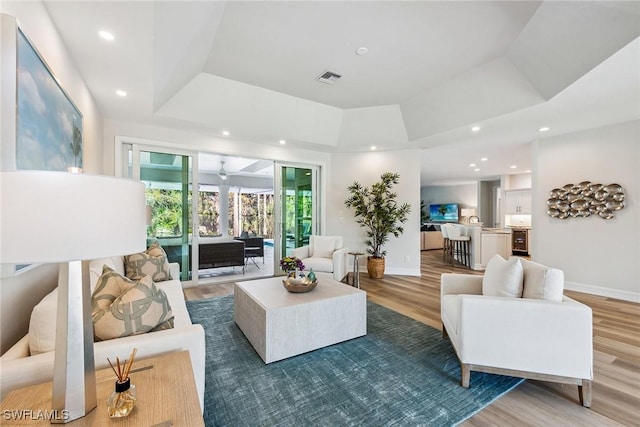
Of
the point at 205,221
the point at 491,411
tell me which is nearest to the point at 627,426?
the point at 491,411

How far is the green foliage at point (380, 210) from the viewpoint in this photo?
5.39m

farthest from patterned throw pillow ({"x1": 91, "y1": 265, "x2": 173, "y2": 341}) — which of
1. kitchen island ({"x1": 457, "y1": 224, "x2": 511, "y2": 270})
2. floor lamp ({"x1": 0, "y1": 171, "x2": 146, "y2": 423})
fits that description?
kitchen island ({"x1": 457, "y1": 224, "x2": 511, "y2": 270})

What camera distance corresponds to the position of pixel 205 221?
9.64 metres

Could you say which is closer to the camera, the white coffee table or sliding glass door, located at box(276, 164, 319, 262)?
the white coffee table

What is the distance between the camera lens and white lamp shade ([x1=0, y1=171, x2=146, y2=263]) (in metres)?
0.73

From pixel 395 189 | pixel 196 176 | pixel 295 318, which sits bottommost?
pixel 295 318

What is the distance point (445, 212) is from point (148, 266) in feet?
39.6

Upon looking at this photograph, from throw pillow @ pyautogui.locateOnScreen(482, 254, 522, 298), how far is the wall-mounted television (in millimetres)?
10854

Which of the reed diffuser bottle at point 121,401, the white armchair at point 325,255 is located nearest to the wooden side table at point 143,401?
the reed diffuser bottle at point 121,401

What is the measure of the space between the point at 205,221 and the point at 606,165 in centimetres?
1009

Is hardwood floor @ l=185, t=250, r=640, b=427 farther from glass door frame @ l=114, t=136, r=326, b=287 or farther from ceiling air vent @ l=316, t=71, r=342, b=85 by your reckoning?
ceiling air vent @ l=316, t=71, r=342, b=85

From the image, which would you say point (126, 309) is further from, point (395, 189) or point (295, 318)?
point (395, 189)

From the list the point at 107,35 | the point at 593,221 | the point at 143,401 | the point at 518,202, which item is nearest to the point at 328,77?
the point at 107,35

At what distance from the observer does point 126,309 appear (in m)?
1.41
